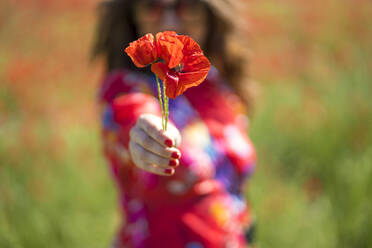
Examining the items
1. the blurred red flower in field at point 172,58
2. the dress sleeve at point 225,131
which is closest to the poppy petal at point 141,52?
the blurred red flower in field at point 172,58

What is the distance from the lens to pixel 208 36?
929 millimetres

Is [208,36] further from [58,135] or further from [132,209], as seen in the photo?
[58,135]

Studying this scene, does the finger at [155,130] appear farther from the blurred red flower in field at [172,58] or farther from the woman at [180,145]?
the woman at [180,145]

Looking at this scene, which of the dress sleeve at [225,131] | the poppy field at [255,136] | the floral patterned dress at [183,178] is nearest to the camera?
the floral patterned dress at [183,178]

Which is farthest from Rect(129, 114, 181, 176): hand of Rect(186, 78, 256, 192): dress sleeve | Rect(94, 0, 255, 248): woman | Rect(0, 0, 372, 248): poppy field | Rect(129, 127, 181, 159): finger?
Rect(0, 0, 372, 248): poppy field

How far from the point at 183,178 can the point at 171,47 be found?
1.42 feet

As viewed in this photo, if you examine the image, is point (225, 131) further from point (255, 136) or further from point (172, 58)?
point (255, 136)

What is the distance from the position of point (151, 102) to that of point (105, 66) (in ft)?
1.03

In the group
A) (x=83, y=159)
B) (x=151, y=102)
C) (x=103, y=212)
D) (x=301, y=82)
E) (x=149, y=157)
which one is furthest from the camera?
(x=301, y=82)

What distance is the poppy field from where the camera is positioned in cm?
116

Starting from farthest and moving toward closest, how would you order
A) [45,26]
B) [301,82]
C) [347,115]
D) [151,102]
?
[301,82]
[45,26]
[347,115]
[151,102]

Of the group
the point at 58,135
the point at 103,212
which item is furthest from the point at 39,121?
the point at 103,212

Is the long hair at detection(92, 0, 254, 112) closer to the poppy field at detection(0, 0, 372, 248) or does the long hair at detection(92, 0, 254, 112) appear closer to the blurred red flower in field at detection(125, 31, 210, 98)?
the poppy field at detection(0, 0, 372, 248)

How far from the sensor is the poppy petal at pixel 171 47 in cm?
24
